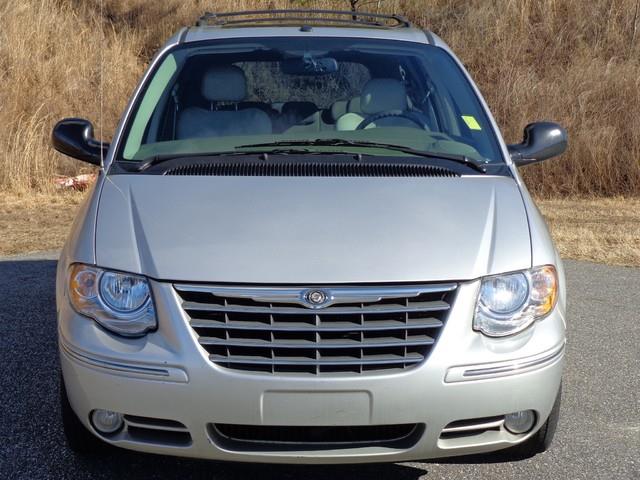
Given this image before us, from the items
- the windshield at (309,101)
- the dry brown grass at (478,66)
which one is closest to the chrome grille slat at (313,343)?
the windshield at (309,101)

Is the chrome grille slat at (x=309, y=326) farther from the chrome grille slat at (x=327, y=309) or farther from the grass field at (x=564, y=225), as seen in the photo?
the grass field at (x=564, y=225)

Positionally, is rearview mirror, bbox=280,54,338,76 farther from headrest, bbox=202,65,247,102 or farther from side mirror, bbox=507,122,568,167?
side mirror, bbox=507,122,568,167

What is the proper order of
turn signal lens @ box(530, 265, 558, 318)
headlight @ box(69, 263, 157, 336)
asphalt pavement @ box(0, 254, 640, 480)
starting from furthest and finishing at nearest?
asphalt pavement @ box(0, 254, 640, 480)
turn signal lens @ box(530, 265, 558, 318)
headlight @ box(69, 263, 157, 336)

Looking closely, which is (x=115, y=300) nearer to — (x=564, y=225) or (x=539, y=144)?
(x=539, y=144)

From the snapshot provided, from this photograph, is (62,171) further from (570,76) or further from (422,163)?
(422,163)

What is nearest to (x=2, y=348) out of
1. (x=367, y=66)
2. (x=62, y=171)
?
(x=367, y=66)

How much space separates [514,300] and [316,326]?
684 mm

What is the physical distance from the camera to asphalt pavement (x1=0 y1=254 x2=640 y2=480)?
3.58m

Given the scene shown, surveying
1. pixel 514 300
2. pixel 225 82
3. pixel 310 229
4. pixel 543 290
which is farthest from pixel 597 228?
pixel 310 229

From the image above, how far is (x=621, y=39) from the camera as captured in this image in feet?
54.2

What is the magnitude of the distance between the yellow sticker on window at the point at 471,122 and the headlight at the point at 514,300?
4.21 ft

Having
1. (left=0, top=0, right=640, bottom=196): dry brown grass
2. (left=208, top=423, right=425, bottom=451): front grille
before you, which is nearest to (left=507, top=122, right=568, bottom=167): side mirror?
(left=208, top=423, right=425, bottom=451): front grille

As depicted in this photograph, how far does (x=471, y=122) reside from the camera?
4.46m

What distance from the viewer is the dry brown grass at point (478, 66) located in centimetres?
1189
